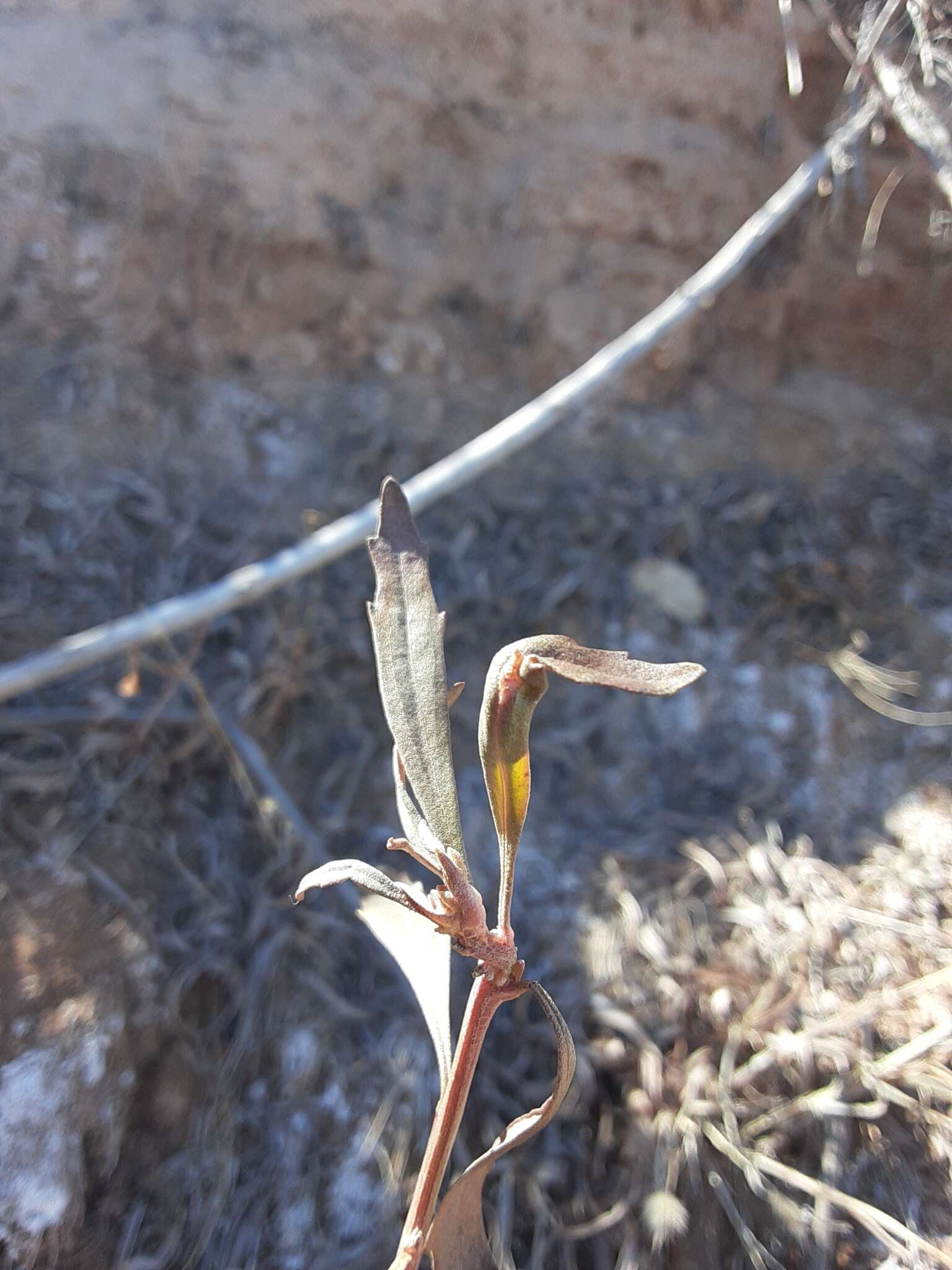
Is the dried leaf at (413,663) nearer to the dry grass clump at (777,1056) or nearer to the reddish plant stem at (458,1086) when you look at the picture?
the reddish plant stem at (458,1086)

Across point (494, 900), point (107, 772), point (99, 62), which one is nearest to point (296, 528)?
point (107, 772)

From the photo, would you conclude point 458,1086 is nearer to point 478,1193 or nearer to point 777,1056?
point 478,1193

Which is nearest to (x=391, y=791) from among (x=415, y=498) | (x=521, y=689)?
(x=415, y=498)

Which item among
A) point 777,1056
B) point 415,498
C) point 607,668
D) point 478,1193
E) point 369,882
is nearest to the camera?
point 607,668

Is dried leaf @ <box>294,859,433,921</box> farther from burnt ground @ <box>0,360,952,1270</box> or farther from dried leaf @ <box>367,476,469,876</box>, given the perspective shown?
burnt ground @ <box>0,360,952,1270</box>

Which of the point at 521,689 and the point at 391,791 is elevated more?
the point at 521,689

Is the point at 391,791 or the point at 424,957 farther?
the point at 391,791
